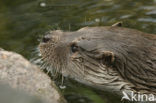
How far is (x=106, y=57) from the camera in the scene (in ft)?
13.9

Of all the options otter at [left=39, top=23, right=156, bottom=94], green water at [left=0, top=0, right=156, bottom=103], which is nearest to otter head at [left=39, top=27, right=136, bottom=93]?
otter at [left=39, top=23, right=156, bottom=94]

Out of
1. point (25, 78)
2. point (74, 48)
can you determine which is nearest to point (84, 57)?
point (74, 48)

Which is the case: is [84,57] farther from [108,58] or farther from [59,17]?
[59,17]

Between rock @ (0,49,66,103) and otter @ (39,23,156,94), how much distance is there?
35.6 inches

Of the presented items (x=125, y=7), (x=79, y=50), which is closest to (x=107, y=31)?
(x=79, y=50)

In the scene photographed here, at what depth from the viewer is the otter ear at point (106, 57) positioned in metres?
4.18

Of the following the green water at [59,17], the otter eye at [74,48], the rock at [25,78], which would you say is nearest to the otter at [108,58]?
the otter eye at [74,48]

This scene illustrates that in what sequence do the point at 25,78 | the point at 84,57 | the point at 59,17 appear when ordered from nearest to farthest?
the point at 25,78, the point at 84,57, the point at 59,17

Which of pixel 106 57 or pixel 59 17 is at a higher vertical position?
pixel 59 17

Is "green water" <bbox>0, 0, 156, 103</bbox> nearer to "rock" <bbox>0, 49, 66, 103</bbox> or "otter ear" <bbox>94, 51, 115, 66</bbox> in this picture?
"otter ear" <bbox>94, 51, 115, 66</bbox>

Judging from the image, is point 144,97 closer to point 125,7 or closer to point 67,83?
point 67,83

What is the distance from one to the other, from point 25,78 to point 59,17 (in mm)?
3171

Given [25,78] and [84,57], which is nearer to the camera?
[25,78]

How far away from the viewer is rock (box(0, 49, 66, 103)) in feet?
11.2
